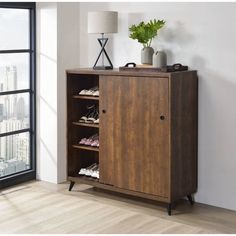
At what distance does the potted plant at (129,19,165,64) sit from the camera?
12.8ft

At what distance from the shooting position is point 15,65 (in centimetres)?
442

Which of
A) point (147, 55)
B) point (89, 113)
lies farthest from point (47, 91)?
point (147, 55)

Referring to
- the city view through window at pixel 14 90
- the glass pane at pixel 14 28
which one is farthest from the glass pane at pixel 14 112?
the glass pane at pixel 14 28

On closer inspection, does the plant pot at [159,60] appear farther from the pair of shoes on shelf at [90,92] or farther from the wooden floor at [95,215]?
the wooden floor at [95,215]

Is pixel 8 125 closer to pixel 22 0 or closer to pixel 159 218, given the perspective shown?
pixel 22 0

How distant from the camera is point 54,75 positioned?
14.6 feet

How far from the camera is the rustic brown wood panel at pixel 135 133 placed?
3693 millimetres

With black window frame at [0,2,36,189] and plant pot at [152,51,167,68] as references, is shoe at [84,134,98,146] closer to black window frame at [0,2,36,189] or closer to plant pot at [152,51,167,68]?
black window frame at [0,2,36,189]

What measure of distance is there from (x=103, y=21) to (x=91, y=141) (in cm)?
97

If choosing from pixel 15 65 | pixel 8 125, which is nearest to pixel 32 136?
pixel 8 125

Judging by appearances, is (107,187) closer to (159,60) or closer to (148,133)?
(148,133)

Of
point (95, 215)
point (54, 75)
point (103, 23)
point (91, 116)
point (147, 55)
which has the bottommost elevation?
point (95, 215)

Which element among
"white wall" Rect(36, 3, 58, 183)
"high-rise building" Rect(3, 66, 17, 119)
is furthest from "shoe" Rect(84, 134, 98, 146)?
"high-rise building" Rect(3, 66, 17, 119)

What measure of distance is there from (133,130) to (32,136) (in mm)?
1182
